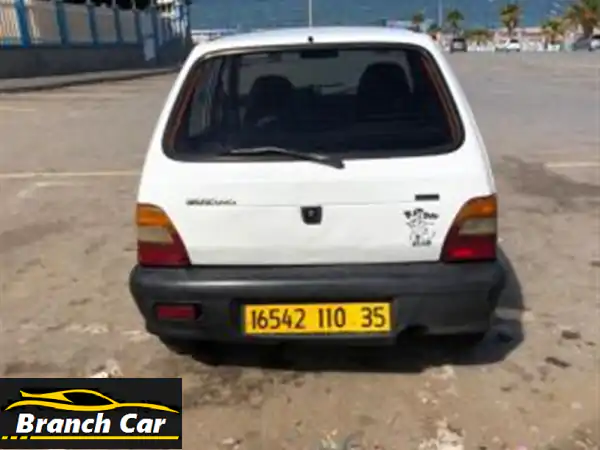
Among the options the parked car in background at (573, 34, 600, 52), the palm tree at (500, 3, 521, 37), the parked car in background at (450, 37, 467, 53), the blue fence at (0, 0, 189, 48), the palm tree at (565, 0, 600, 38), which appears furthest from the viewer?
the palm tree at (500, 3, 521, 37)

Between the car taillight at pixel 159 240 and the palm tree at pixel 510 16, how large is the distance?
103 m

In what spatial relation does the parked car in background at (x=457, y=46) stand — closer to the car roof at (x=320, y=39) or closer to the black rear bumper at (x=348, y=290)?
the car roof at (x=320, y=39)

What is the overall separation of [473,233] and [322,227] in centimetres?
69

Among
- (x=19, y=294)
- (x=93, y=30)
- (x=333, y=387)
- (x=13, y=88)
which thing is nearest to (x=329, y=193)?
(x=333, y=387)

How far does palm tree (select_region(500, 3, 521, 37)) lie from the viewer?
98.4m

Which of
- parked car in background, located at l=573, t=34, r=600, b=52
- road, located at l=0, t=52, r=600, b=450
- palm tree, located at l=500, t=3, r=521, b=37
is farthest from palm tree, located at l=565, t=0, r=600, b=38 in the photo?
road, located at l=0, t=52, r=600, b=450

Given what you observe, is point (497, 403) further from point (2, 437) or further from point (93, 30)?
point (93, 30)

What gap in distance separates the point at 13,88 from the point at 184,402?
2105 centimetres

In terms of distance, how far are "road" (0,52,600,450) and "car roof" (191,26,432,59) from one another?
1.62m

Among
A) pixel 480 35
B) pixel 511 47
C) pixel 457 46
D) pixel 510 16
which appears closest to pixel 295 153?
pixel 457 46

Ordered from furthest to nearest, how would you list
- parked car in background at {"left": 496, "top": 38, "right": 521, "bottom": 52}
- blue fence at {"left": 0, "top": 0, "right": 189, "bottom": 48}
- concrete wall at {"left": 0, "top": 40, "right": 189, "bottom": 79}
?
parked car in background at {"left": 496, "top": 38, "right": 521, "bottom": 52}, blue fence at {"left": 0, "top": 0, "right": 189, "bottom": 48}, concrete wall at {"left": 0, "top": 40, "right": 189, "bottom": 79}

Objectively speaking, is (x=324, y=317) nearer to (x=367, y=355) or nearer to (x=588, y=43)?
(x=367, y=355)

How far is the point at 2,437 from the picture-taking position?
10.4 ft

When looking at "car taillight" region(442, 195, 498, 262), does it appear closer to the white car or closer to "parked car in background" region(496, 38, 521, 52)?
the white car
